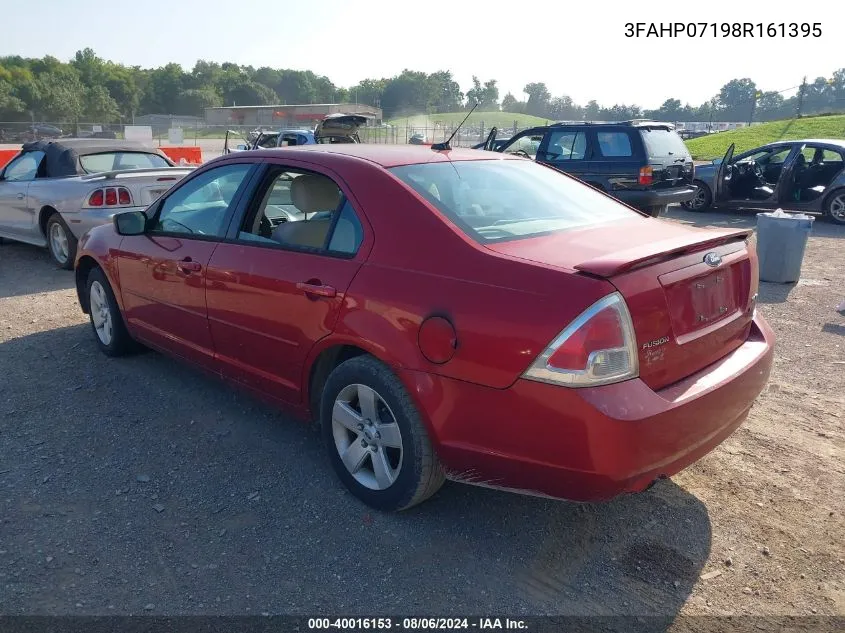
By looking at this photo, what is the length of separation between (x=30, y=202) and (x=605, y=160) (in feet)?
27.0

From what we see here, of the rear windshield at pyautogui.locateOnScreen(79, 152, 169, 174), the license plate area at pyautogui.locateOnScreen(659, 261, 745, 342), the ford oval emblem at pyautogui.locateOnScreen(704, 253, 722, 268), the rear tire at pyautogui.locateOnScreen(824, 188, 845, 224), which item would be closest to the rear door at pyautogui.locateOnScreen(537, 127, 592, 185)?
the rear tire at pyautogui.locateOnScreen(824, 188, 845, 224)

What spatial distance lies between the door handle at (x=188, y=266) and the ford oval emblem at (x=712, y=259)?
8.76ft

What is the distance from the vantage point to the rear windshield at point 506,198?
3075 mm

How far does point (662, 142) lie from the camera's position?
11008 millimetres

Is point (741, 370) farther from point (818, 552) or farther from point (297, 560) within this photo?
point (297, 560)

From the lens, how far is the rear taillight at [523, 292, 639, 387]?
2.38m

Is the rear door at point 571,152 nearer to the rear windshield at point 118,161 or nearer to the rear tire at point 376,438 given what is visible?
the rear windshield at point 118,161

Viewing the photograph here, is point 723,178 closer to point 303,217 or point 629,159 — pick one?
point 629,159

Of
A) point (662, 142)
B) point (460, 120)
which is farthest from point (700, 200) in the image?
point (460, 120)

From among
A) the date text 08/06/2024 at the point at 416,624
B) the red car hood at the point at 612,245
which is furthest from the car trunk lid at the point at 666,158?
the date text 08/06/2024 at the point at 416,624

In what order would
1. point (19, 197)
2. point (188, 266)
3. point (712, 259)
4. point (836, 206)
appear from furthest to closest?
1. point (836, 206)
2. point (19, 197)
3. point (188, 266)
4. point (712, 259)

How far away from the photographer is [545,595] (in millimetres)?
2627

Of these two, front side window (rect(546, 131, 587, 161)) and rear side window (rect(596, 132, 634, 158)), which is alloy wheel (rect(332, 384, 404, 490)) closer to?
rear side window (rect(596, 132, 634, 158))

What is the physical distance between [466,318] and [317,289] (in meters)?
0.86
